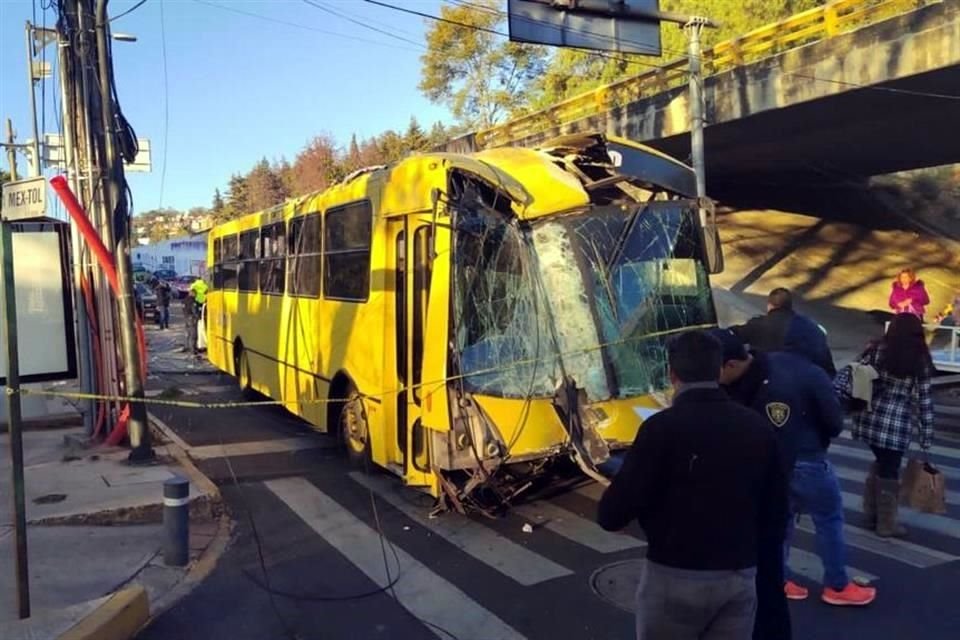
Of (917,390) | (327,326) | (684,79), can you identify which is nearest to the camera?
(917,390)

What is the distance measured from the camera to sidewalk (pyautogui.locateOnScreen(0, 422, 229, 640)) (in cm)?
493

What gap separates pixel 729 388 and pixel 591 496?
353cm

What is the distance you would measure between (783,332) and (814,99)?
50.5 ft

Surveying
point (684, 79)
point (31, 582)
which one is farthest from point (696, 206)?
point (684, 79)

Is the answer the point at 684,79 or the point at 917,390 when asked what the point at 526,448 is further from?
the point at 684,79

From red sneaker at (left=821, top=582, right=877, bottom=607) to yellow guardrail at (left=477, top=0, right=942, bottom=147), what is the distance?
14296mm

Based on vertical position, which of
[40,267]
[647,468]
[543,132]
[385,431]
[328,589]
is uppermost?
[543,132]

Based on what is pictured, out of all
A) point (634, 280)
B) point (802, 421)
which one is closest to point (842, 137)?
point (634, 280)

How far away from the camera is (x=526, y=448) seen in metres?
6.35

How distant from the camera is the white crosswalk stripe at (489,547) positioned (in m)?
5.80

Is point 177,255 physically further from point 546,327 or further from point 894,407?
point 894,407

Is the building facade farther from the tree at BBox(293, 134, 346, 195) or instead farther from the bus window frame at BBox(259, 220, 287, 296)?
the bus window frame at BBox(259, 220, 287, 296)

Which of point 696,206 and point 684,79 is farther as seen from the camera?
point 684,79

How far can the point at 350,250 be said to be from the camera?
28.6 ft
